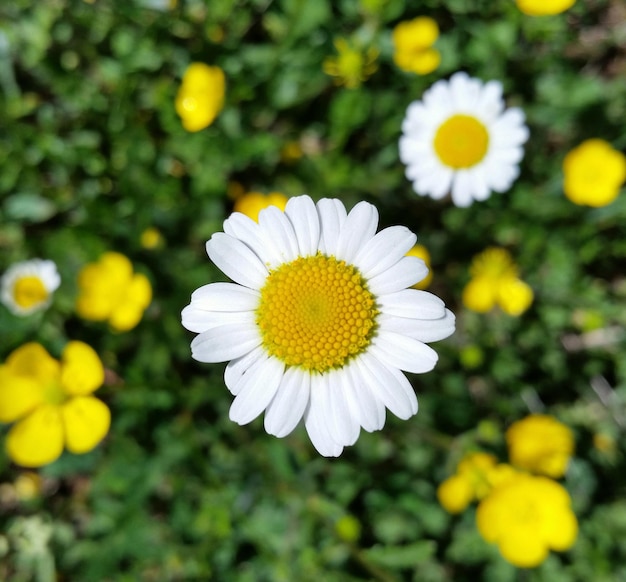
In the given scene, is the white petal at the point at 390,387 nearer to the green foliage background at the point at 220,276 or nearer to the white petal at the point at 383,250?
the white petal at the point at 383,250

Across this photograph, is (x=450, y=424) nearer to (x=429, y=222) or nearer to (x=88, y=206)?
(x=429, y=222)

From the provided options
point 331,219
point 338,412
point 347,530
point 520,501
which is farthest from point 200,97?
point 520,501

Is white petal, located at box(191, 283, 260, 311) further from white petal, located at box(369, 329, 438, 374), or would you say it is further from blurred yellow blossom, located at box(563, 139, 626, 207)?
blurred yellow blossom, located at box(563, 139, 626, 207)

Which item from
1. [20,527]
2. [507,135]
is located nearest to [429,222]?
[507,135]

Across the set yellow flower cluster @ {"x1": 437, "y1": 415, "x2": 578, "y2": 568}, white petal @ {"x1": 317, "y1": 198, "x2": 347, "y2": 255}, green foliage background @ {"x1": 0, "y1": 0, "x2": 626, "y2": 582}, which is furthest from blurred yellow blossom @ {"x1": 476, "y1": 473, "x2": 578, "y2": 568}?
white petal @ {"x1": 317, "y1": 198, "x2": 347, "y2": 255}

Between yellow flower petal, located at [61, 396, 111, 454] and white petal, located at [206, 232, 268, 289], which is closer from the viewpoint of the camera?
white petal, located at [206, 232, 268, 289]

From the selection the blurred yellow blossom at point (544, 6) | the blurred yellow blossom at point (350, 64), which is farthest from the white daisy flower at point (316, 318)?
the blurred yellow blossom at point (544, 6)
